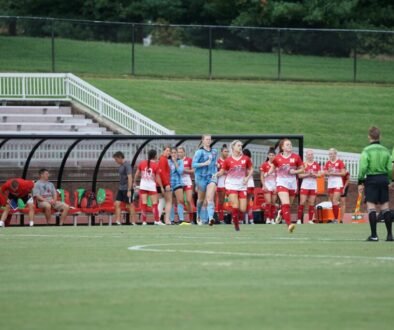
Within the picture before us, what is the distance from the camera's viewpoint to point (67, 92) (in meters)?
46.9

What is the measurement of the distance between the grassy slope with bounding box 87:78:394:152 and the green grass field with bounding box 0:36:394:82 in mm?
931

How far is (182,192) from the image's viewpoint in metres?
33.3

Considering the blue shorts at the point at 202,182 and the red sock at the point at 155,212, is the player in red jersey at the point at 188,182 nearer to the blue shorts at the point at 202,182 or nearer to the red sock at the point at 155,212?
the red sock at the point at 155,212

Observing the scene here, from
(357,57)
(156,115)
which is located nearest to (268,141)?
(156,115)

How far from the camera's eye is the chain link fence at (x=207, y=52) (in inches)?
2120

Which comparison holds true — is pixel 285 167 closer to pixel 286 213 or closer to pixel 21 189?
pixel 286 213

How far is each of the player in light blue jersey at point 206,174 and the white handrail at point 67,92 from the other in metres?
12.8

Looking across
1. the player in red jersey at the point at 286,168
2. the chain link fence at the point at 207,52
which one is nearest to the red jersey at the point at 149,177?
the player in red jersey at the point at 286,168

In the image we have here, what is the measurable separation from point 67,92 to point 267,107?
839 cm

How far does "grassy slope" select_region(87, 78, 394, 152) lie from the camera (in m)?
48.4

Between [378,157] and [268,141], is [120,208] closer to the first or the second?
[268,141]

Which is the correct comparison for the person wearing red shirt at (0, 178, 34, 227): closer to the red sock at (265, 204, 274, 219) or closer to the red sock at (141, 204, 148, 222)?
the red sock at (141, 204, 148, 222)

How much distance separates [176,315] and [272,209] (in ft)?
72.8

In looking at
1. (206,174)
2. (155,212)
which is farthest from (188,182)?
(206,174)
